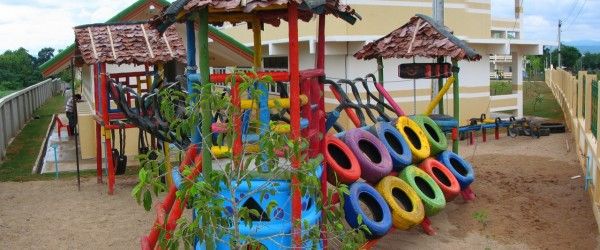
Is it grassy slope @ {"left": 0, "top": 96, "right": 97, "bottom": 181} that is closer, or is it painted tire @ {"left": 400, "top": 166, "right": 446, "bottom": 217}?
painted tire @ {"left": 400, "top": 166, "right": 446, "bottom": 217}

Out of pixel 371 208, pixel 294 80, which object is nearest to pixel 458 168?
pixel 371 208

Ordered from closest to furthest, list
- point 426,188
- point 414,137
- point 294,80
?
point 294,80 → point 426,188 → point 414,137

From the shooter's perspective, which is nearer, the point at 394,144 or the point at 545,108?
the point at 394,144

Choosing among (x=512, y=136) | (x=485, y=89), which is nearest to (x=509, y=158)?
(x=512, y=136)

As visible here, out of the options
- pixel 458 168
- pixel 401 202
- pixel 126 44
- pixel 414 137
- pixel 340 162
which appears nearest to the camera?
pixel 340 162

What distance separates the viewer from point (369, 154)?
896 centimetres

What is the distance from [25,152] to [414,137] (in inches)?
459

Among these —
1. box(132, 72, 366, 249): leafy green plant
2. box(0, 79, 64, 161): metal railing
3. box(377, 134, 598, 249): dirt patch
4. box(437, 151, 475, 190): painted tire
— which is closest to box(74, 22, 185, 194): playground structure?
box(437, 151, 475, 190): painted tire

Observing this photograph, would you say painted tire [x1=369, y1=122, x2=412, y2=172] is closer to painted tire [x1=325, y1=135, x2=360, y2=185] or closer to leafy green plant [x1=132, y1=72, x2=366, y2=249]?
painted tire [x1=325, y1=135, x2=360, y2=185]

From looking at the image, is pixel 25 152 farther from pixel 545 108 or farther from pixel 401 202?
pixel 545 108

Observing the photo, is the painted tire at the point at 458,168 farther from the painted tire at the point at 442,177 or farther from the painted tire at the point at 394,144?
the painted tire at the point at 394,144

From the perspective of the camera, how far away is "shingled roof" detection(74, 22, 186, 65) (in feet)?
34.7

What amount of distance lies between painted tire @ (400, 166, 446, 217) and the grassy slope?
26.4 feet

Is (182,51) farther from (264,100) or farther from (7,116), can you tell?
(7,116)
